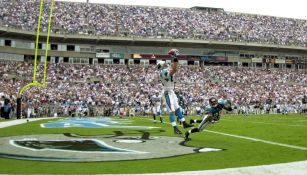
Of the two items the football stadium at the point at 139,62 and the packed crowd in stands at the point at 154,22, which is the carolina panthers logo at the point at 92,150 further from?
the packed crowd in stands at the point at 154,22

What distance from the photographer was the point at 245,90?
5319cm

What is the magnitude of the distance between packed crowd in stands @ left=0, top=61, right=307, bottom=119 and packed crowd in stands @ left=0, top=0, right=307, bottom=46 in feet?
17.2

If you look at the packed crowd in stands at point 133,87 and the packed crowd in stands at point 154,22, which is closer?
the packed crowd in stands at point 133,87

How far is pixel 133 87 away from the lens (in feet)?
159

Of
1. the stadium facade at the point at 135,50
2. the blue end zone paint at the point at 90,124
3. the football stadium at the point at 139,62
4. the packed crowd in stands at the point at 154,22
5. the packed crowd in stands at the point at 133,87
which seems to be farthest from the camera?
the packed crowd in stands at the point at 154,22

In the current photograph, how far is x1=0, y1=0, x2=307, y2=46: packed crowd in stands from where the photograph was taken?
2232 inches

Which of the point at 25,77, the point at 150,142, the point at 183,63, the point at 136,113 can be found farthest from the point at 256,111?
the point at 150,142

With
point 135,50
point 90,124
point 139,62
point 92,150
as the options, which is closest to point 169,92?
point 92,150

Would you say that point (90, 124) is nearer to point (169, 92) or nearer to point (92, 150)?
point (169, 92)

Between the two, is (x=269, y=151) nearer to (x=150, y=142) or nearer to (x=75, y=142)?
(x=150, y=142)

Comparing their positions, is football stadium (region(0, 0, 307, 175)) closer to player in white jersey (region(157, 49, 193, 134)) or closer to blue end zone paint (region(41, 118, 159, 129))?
blue end zone paint (region(41, 118, 159, 129))

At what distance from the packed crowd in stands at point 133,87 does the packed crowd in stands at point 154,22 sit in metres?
5.24

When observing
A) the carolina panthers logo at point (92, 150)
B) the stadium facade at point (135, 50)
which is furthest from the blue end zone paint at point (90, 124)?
the stadium facade at point (135, 50)

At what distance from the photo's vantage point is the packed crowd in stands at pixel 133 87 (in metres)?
38.8
